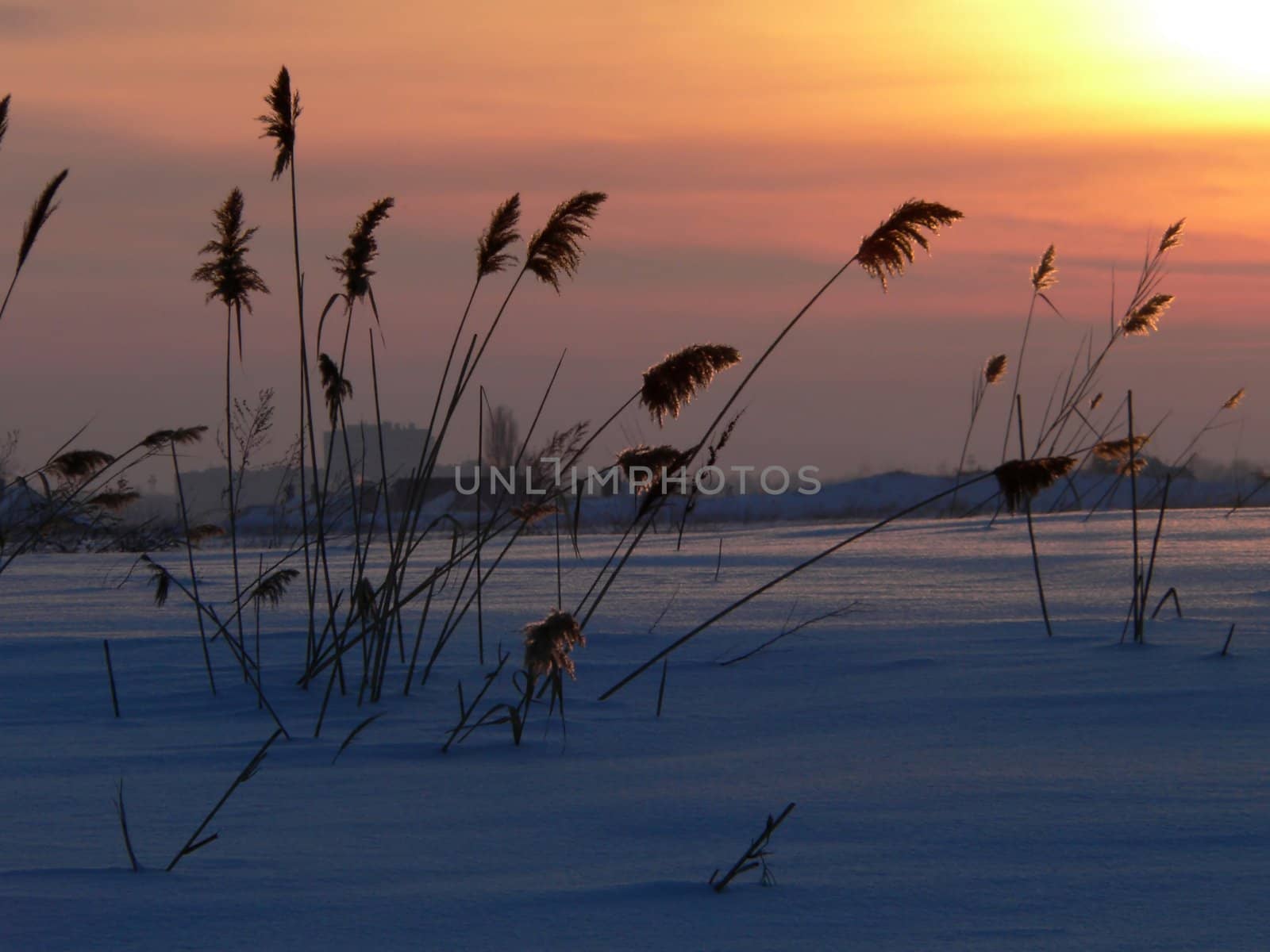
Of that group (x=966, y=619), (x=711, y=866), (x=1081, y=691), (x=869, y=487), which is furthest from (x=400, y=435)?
(x=869, y=487)

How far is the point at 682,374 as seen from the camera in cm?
242

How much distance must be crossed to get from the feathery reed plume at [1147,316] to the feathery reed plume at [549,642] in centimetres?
302

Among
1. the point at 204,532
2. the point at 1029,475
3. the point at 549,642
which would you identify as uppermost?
the point at 1029,475

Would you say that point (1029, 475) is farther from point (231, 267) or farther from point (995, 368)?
point (995, 368)

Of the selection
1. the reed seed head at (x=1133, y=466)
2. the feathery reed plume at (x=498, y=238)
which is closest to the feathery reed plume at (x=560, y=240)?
the feathery reed plume at (x=498, y=238)

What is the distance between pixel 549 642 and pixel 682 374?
0.72 m

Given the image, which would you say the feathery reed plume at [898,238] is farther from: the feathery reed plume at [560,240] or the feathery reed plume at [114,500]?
the feathery reed plume at [114,500]

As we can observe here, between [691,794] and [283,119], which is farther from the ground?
[283,119]

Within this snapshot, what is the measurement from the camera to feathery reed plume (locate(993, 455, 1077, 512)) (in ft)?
6.45

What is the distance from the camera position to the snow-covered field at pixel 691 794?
1272 millimetres

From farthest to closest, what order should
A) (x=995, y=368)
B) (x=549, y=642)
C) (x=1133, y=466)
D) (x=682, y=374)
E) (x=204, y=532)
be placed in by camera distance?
(x=995, y=368) < (x=204, y=532) < (x=1133, y=466) < (x=682, y=374) < (x=549, y=642)

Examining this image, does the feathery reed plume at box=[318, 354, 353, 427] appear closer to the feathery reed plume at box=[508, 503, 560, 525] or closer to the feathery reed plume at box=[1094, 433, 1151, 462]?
the feathery reed plume at box=[508, 503, 560, 525]

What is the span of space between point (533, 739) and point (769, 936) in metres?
1.08

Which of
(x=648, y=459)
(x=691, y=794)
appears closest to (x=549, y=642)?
(x=691, y=794)
